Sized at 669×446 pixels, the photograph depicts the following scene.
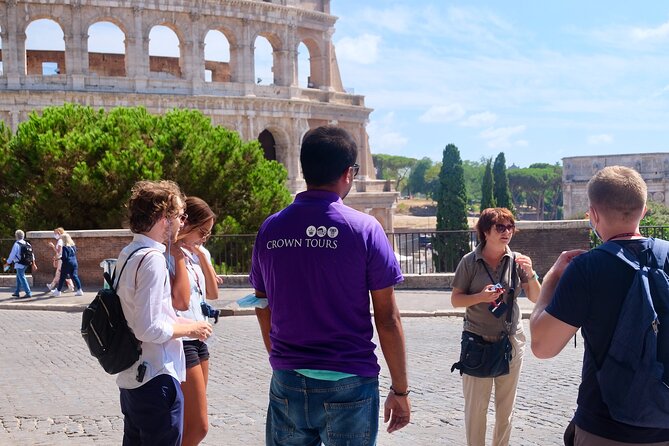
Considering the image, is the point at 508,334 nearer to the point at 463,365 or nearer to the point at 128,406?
the point at 463,365

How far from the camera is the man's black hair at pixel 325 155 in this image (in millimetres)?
3949

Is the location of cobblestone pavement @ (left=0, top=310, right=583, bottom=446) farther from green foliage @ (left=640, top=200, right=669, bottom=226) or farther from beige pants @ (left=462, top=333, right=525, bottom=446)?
green foliage @ (left=640, top=200, right=669, bottom=226)

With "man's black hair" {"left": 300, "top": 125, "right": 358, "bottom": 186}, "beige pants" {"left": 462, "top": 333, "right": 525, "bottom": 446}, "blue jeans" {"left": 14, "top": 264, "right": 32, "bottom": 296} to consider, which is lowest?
"blue jeans" {"left": 14, "top": 264, "right": 32, "bottom": 296}

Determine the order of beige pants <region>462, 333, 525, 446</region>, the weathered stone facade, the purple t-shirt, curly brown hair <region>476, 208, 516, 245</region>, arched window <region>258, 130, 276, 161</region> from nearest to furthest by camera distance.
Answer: the purple t-shirt < beige pants <region>462, 333, 525, 446</region> < curly brown hair <region>476, 208, 516, 245</region> < arched window <region>258, 130, 276, 161</region> < the weathered stone facade

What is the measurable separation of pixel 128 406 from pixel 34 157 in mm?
22682

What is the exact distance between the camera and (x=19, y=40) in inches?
1606

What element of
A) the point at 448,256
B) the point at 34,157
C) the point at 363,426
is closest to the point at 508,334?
the point at 363,426

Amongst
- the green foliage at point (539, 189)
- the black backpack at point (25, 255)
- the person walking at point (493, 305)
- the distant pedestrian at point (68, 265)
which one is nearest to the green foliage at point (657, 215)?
the distant pedestrian at point (68, 265)

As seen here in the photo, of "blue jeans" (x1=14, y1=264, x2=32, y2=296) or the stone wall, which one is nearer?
the stone wall

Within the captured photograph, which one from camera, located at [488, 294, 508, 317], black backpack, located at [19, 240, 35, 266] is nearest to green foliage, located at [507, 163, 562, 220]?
black backpack, located at [19, 240, 35, 266]

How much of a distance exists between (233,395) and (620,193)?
5.72 m

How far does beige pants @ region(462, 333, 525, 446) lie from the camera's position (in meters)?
5.79

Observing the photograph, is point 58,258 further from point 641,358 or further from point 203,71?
point 203,71

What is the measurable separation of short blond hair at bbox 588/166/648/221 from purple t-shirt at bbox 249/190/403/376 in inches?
36.5
